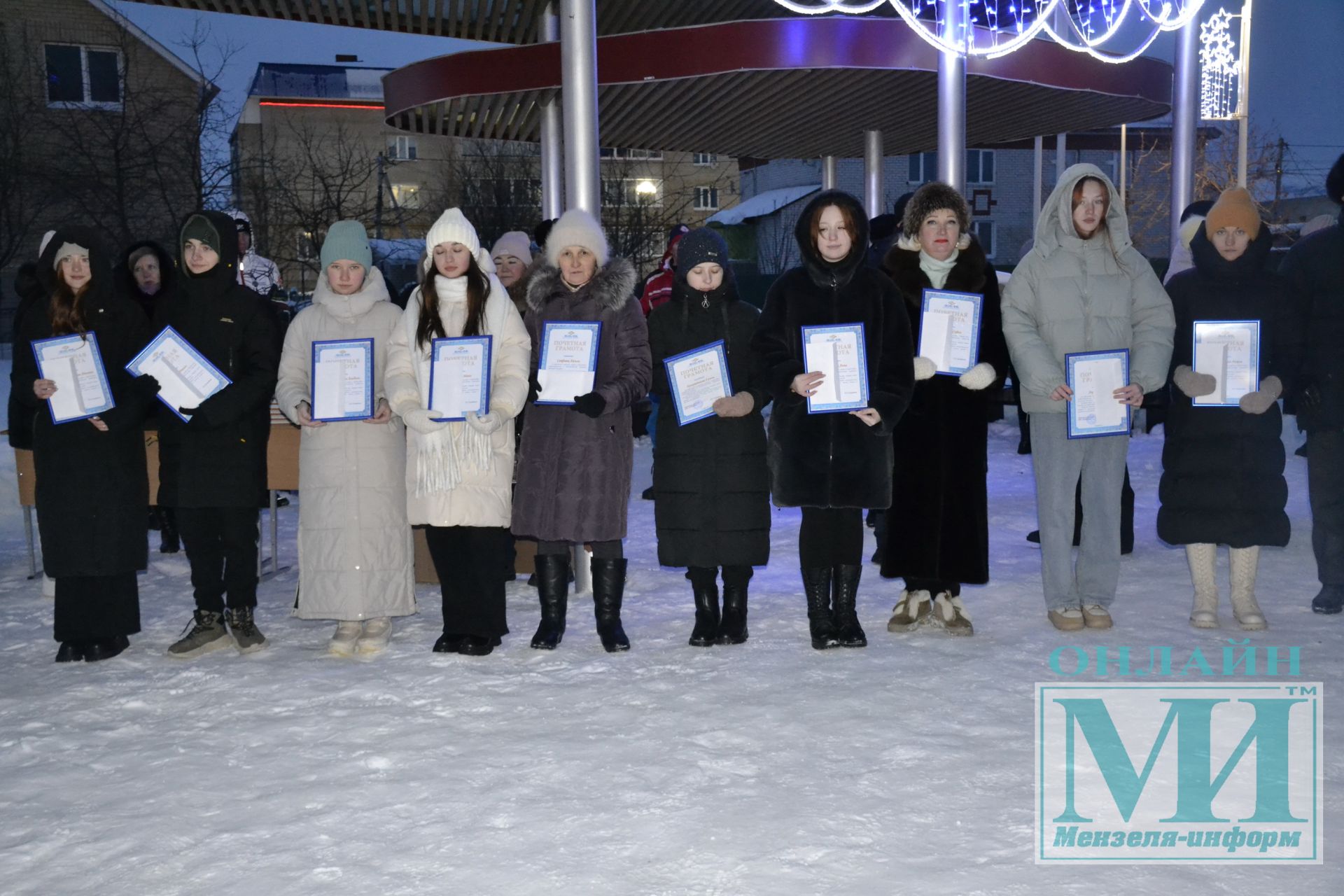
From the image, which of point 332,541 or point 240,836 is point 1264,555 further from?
point 240,836

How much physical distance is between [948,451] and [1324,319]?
6.69 ft

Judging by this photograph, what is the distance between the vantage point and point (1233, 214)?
5707 millimetres

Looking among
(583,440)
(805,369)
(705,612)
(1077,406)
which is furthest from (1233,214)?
(583,440)

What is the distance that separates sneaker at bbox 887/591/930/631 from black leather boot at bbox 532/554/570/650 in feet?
5.22

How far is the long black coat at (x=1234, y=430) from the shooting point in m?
5.80

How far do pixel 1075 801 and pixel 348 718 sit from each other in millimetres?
2665

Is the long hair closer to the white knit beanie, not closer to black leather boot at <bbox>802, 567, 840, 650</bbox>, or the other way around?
the white knit beanie

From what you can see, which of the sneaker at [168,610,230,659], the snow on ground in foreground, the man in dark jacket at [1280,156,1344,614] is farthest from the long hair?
the man in dark jacket at [1280,156,1344,614]

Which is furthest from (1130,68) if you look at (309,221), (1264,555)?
(309,221)

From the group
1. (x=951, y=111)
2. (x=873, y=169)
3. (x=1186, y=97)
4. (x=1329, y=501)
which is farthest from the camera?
(x=873, y=169)

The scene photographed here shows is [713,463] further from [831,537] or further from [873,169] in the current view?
[873,169]

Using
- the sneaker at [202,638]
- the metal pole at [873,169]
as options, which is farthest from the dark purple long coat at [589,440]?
the metal pole at [873,169]

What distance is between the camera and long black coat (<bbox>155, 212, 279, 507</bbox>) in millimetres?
5586

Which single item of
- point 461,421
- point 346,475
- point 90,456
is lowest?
point 346,475
